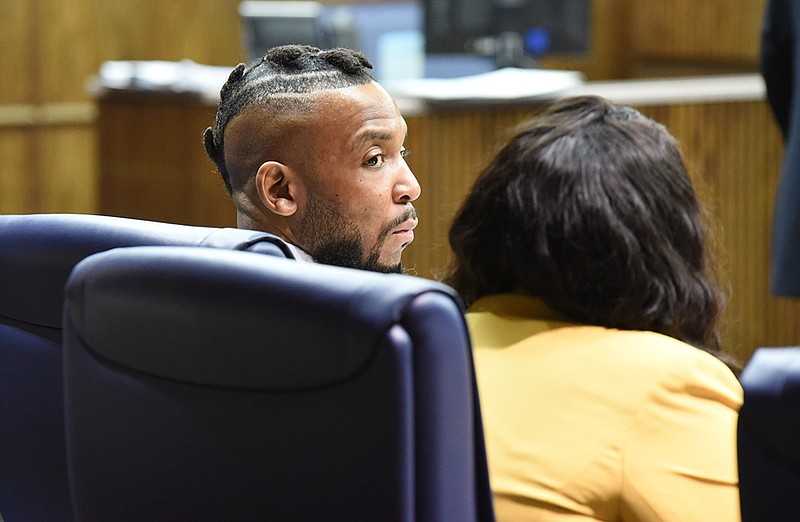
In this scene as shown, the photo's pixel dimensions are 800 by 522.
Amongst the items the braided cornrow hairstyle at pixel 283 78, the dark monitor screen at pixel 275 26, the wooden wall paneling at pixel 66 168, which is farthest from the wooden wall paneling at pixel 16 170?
the braided cornrow hairstyle at pixel 283 78

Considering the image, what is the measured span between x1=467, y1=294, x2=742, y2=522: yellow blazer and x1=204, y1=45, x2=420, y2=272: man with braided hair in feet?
0.62

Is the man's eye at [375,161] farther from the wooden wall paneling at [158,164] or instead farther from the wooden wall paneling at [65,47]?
the wooden wall paneling at [65,47]

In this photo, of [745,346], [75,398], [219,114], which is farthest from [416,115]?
[75,398]

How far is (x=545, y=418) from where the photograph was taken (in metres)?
1.15

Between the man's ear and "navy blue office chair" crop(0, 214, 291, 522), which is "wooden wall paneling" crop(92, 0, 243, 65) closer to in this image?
the man's ear

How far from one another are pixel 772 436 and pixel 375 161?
27.0 inches

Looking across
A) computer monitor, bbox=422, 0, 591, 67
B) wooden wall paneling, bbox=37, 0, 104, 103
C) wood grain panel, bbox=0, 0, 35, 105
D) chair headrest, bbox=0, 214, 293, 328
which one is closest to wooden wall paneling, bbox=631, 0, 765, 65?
computer monitor, bbox=422, 0, 591, 67

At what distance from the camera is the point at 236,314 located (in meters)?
0.66

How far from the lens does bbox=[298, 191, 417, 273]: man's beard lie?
1160 mm

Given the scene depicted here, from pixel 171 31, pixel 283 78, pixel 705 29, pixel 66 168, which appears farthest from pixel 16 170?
pixel 283 78

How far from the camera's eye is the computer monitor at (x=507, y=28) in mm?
4105

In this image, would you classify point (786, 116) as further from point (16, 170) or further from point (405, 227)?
point (16, 170)

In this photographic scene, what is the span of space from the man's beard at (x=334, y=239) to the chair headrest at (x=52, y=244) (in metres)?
0.26

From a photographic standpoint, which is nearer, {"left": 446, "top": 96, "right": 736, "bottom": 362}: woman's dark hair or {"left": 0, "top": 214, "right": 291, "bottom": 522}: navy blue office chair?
{"left": 0, "top": 214, "right": 291, "bottom": 522}: navy blue office chair
